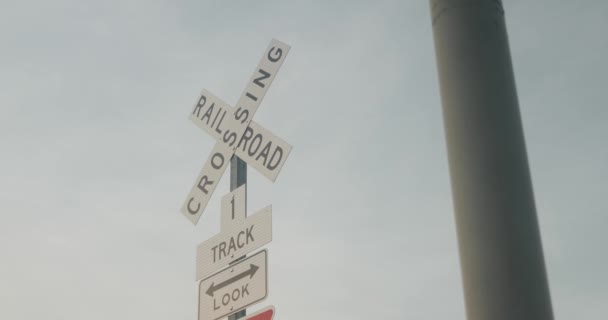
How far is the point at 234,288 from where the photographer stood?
17.2 feet

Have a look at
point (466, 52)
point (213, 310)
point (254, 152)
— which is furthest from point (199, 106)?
point (466, 52)

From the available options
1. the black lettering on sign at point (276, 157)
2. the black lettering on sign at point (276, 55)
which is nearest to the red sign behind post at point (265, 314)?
the black lettering on sign at point (276, 157)

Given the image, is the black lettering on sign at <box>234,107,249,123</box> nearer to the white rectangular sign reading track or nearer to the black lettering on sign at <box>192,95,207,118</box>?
the black lettering on sign at <box>192,95,207,118</box>

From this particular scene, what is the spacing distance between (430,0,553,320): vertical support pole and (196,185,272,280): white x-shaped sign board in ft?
12.2

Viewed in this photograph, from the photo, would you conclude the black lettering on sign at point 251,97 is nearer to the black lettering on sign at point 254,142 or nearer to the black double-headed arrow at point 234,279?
the black lettering on sign at point 254,142

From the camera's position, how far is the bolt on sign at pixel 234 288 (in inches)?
199

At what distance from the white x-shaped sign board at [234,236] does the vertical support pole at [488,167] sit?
3.71 meters

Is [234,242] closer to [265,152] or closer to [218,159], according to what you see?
[265,152]

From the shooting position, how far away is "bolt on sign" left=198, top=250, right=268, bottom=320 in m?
5.06

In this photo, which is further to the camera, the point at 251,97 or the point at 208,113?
the point at 208,113

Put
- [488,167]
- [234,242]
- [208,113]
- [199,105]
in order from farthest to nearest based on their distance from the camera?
[199,105], [208,113], [234,242], [488,167]

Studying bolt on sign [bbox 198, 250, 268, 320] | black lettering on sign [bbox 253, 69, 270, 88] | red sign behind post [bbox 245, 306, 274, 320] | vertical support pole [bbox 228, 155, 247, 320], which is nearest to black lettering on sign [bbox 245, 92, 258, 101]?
black lettering on sign [bbox 253, 69, 270, 88]

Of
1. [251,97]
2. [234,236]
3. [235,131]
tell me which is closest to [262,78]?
[251,97]

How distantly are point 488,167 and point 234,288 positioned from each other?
13.4 feet
